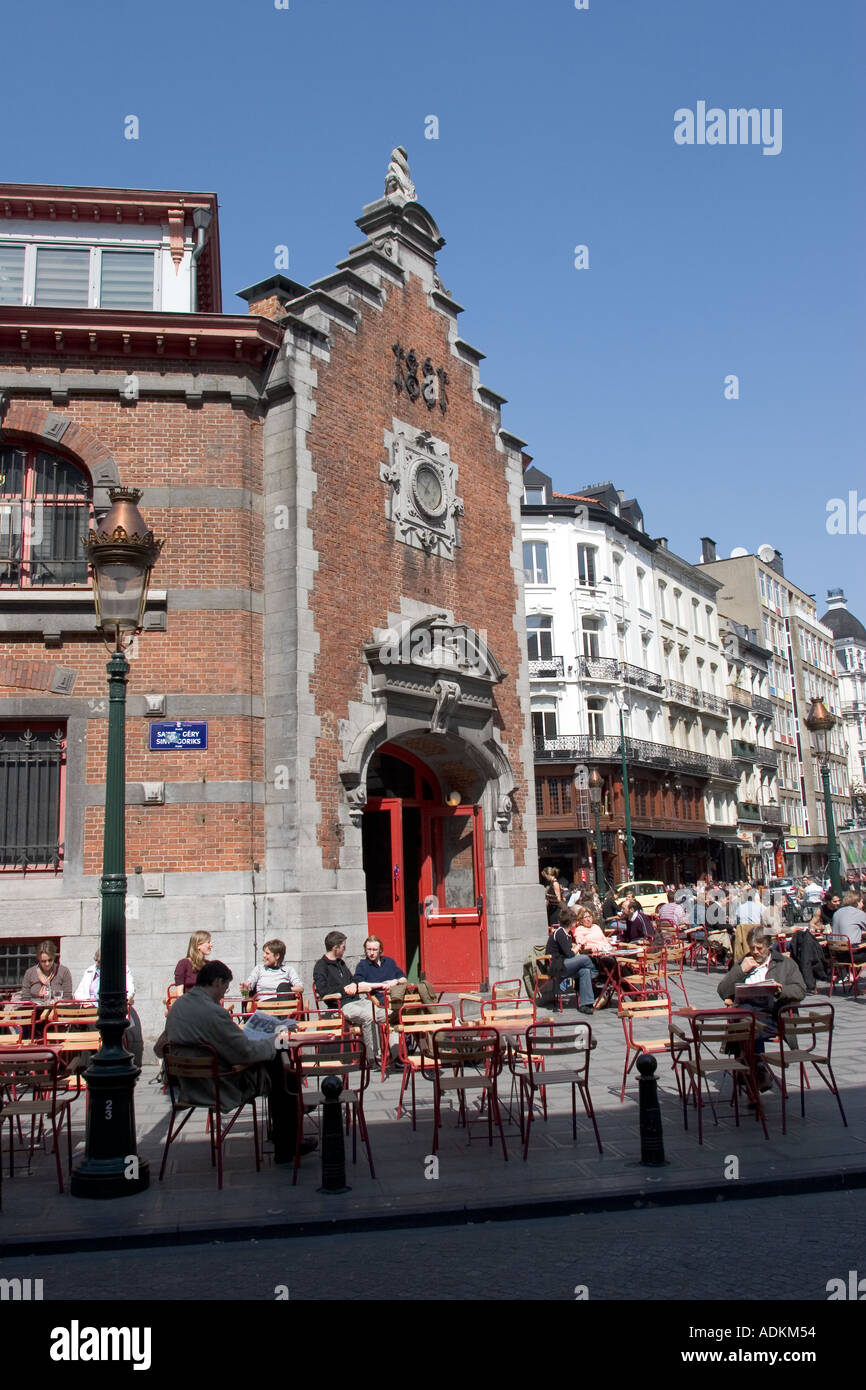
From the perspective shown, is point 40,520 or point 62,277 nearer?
point 40,520

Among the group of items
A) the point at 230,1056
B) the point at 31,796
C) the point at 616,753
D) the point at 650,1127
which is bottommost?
the point at 650,1127

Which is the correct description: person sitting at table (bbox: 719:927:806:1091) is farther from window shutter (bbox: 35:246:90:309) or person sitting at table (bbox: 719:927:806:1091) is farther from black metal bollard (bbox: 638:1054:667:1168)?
window shutter (bbox: 35:246:90:309)

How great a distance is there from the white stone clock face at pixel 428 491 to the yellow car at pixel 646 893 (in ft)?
45.4

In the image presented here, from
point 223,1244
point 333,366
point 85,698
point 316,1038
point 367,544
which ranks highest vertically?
point 333,366

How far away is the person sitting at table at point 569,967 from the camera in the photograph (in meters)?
15.4

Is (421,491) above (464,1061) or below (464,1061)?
above

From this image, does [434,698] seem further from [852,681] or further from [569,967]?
[852,681]

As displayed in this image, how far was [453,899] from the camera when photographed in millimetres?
17047

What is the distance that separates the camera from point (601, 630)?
42.6 meters

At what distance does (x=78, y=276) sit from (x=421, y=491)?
566 centimetres

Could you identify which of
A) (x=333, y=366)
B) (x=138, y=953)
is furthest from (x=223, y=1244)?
(x=333, y=366)

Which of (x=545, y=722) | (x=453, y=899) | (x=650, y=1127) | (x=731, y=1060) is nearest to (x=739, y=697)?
(x=545, y=722)
